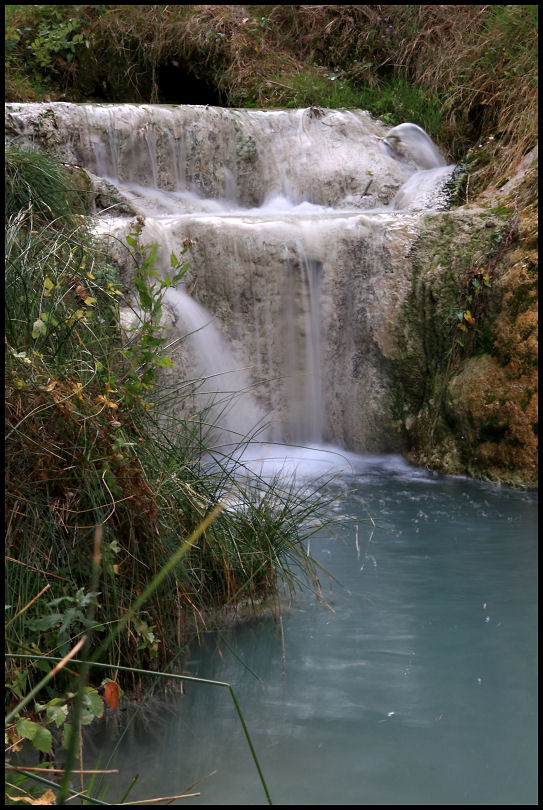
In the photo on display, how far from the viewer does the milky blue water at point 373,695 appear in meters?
2.17

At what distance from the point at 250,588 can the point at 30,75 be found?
26.0 ft

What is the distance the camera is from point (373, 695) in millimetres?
2607

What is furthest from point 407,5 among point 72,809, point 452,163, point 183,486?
point 72,809

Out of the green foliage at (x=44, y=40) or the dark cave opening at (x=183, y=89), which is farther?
the dark cave opening at (x=183, y=89)

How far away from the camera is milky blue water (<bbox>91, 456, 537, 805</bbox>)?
7.12ft

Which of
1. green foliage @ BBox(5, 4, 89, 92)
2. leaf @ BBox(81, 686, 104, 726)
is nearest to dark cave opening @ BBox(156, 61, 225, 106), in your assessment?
green foliage @ BBox(5, 4, 89, 92)

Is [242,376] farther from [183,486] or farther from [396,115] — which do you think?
[396,115]

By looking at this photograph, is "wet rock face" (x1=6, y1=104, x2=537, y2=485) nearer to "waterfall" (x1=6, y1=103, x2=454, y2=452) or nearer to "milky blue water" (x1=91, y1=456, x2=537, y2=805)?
"waterfall" (x1=6, y1=103, x2=454, y2=452)

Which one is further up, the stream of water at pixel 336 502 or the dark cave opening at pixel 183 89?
the dark cave opening at pixel 183 89

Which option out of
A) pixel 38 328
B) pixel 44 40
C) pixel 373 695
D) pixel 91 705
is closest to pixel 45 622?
pixel 91 705

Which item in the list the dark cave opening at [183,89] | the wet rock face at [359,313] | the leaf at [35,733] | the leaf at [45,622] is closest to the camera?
the leaf at [35,733]

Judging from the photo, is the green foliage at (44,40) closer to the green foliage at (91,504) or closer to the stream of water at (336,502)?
the stream of water at (336,502)

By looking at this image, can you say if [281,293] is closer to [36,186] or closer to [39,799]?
[36,186]

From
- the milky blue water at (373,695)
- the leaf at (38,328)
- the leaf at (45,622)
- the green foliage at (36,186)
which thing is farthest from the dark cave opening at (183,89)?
the leaf at (45,622)
